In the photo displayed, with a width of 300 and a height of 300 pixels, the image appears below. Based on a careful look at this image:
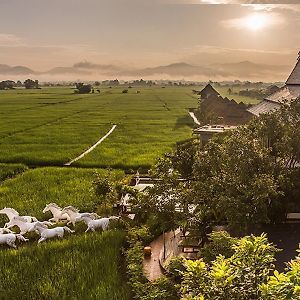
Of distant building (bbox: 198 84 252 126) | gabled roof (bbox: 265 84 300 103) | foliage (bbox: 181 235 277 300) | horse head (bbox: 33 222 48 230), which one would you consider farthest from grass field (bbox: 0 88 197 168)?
foliage (bbox: 181 235 277 300)

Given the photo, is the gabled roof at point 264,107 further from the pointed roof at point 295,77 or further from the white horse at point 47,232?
the white horse at point 47,232

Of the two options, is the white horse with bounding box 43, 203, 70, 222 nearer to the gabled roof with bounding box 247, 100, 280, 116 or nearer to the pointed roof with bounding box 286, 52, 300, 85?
the gabled roof with bounding box 247, 100, 280, 116

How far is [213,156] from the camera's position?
49.4ft

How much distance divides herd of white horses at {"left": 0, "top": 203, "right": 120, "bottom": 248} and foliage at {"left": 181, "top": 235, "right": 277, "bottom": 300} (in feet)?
29.1

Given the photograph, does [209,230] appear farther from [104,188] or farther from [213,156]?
[104,188]

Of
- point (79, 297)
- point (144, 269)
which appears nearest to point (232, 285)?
point (79, 297)

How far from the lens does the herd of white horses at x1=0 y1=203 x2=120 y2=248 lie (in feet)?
49.0

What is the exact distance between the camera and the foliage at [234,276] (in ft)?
21.0

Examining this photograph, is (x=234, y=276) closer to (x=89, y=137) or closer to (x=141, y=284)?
(x=141, y=284)

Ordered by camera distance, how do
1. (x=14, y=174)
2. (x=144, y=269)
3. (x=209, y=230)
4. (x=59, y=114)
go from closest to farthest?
(x=144, y=269), (x=209, y=230), (x=14, y=174), (x=59, y=114)

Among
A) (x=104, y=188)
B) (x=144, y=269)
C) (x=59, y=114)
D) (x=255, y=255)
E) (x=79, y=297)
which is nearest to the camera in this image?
(x=255, y=255)

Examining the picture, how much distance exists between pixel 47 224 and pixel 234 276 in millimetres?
11152

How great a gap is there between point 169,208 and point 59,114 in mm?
51017

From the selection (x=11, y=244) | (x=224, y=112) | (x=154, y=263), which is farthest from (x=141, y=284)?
(x=224, y=112)
